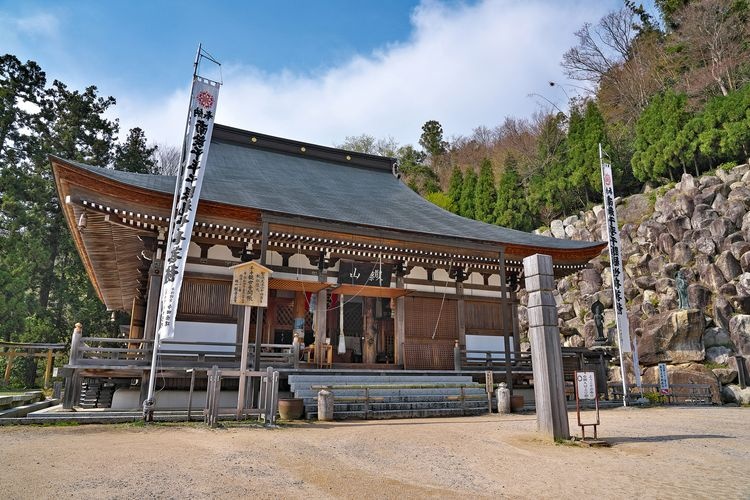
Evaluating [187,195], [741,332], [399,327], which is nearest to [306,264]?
[399,327]

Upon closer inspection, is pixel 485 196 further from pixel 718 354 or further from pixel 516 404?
pixel 516 404

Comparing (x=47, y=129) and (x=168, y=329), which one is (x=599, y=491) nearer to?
(x=168, y=329)

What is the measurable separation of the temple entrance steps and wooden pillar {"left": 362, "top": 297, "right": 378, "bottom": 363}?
9.79 ft

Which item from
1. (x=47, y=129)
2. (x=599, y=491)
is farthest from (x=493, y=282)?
(x=47, y=129)

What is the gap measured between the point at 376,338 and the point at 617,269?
786cm

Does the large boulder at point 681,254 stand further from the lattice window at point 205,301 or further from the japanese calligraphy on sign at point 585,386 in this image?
the lattice window at point 205,301

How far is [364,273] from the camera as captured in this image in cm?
1391

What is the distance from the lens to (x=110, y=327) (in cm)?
3019

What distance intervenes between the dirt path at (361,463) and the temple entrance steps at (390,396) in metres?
1.69

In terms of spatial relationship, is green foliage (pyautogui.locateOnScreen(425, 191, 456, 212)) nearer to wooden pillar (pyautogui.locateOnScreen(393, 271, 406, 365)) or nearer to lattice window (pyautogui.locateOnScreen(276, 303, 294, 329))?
wooden pillar (pyautogui.locateOnScreen(393, 271, 406, 365))

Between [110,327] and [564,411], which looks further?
[110,327]

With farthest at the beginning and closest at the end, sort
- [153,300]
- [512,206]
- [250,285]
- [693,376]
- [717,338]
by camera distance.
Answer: [512,206]
[717,338]
[693,376]
[153,300]
[250,285]

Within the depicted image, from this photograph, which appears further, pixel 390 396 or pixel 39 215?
pixel 39 215

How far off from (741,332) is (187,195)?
22974 mm
